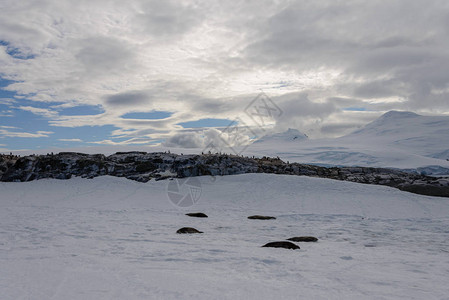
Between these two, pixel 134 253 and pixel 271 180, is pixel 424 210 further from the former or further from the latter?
pixel 134 253

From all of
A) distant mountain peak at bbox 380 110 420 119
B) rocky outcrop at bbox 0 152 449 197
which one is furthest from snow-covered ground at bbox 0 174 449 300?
distant mountain peak at bbox 380 110 420 119

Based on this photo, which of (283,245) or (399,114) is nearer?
(283,245)

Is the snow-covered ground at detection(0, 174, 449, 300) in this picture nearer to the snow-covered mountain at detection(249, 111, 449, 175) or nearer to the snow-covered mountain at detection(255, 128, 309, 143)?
the snow-covered mountain at detection(249, 111, 449, 175)

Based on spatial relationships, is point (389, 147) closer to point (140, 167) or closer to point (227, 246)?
point (140, 167)

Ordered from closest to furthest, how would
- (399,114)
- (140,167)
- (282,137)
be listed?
(140,167)
(399,114)
(282,137)

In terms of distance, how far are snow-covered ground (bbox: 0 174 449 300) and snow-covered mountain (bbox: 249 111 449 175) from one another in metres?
33.8

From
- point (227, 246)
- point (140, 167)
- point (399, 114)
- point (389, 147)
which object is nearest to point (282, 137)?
point (399, 114)

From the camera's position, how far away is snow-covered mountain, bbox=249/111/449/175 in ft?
164

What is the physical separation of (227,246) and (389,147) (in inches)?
2933

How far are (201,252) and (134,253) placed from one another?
1504 millimetres

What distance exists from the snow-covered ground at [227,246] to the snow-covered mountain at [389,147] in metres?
33.8

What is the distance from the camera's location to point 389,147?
73.4 meters

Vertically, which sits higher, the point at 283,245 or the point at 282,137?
the point at 282,137

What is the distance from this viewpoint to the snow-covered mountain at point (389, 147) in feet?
164
